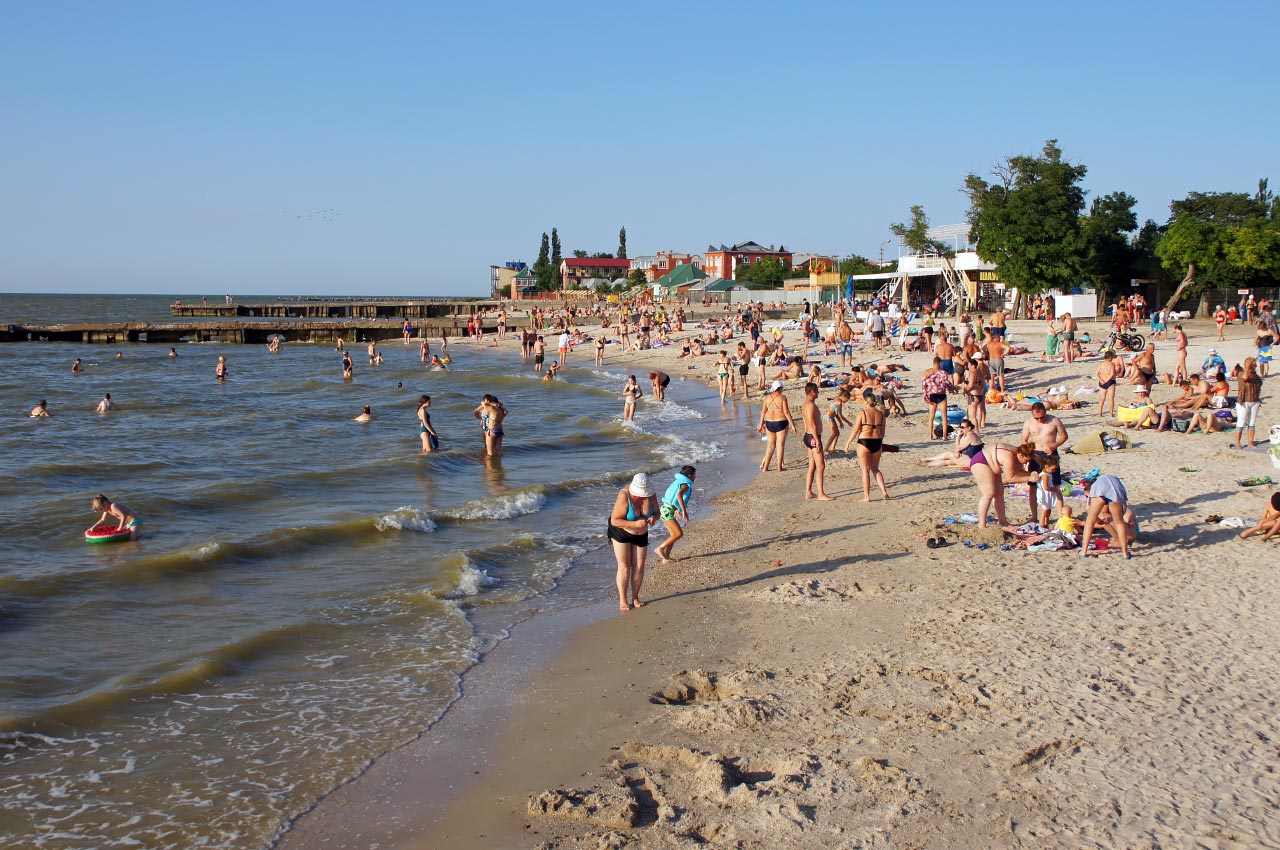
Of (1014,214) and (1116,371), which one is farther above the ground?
(1014,214)

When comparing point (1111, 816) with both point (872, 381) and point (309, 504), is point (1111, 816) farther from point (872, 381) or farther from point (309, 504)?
point (872, 381)

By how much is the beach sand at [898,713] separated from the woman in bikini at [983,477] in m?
0.40

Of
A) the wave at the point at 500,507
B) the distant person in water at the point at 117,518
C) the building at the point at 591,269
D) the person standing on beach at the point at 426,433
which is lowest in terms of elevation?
the wave at the point at 500,507

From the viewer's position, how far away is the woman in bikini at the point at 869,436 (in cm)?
1201

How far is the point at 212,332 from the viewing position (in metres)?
61.8

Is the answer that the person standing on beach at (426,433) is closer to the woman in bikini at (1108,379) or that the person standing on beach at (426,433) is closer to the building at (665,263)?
the woman in bikini at (1108,379)

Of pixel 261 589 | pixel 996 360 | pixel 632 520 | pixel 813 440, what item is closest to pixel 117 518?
pixel 261 589

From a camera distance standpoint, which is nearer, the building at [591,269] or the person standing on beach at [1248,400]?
the person standing on beach at [1248,400]

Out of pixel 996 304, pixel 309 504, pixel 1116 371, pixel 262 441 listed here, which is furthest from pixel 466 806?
pixel 996 304

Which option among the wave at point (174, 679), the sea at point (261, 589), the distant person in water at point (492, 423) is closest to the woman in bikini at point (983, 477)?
the sea at point (261, 589)

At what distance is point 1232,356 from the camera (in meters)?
24.2

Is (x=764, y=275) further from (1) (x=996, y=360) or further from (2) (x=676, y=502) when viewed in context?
(2) (x=676, y=502)

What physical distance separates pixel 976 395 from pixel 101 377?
112 ft

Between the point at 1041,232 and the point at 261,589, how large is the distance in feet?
115
